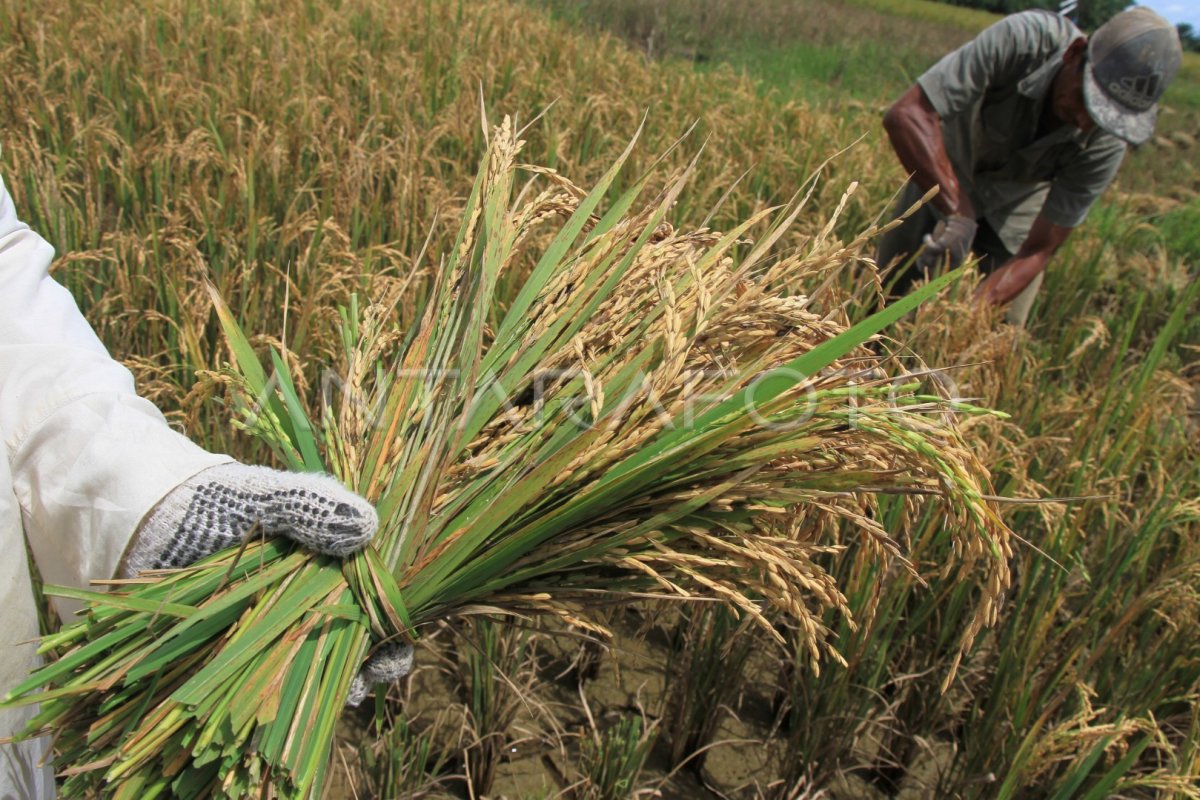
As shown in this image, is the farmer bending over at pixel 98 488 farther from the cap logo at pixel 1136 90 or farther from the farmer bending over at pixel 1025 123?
the cap logo at pixel 1136 90

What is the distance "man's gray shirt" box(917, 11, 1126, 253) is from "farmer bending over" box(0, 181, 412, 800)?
8.31 feet

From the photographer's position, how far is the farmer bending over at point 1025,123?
2693mm

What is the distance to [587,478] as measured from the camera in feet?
3.76

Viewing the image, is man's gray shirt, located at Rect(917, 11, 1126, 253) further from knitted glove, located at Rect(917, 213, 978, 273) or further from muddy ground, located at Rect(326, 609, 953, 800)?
muddy ground, located at Rect(326, 609, 953, 800)

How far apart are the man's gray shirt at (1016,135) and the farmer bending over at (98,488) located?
8.31ft

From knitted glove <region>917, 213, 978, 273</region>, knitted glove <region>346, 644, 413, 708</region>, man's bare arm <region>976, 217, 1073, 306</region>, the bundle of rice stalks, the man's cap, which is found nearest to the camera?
the bundle of rice stalks

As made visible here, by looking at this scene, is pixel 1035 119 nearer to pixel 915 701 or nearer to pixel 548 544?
pixel 915 701

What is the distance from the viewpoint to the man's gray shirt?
2.88 metres

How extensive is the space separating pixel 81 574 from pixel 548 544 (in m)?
0.57

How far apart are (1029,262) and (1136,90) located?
0.63 metres

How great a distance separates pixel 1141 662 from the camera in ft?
6.48

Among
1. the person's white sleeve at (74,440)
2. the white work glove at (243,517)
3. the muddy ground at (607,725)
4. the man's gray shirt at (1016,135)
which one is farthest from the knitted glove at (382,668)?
the man's gray shirt at (1016,135)

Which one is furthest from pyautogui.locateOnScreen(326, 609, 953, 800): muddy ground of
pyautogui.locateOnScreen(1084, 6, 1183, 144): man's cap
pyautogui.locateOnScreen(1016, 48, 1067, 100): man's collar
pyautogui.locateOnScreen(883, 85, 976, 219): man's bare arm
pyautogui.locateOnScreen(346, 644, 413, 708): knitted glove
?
pyautogui.locateOnScreen(1016, 48, 1067, 100): man's collar

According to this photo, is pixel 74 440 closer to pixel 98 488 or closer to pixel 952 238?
pixel 98 488
